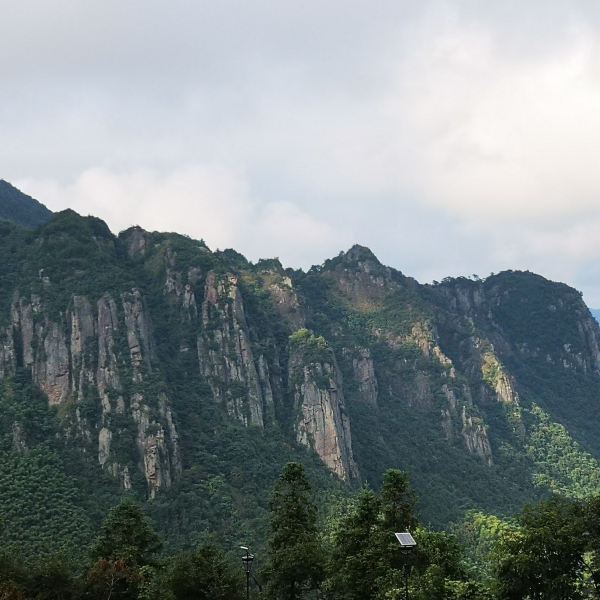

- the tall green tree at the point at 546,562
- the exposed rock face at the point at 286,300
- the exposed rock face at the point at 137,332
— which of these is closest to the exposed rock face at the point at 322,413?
the exposed rock face at the point at 286,300

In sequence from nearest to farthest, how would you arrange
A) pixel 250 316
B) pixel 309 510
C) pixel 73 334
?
1. pixel 309 510
2. pixel 73 334
3. pixel 250 316

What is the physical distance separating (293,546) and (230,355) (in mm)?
73811

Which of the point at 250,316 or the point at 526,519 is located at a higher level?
the point at 250,316

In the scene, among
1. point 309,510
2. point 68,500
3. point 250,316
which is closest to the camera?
point 309,510

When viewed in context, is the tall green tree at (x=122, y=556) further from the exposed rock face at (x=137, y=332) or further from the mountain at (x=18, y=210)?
the mountain at (x=18, y=210)

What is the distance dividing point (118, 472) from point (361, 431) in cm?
5948

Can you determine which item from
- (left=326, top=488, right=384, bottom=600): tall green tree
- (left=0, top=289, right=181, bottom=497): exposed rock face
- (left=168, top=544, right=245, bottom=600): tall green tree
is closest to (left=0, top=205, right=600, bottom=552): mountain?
(left=0, top=289, right=181, bottom=497): exposed rock face

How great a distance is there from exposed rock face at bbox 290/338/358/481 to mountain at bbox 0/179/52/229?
76.1m

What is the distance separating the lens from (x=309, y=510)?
51469mm

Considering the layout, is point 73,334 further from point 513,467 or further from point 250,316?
point 513,467

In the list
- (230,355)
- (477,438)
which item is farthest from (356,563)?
(477,438)

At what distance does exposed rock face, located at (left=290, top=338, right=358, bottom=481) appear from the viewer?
4611 inches

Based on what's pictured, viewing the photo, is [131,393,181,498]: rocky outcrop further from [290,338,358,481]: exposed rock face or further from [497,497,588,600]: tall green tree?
[497,497,588,600]: tall green tree

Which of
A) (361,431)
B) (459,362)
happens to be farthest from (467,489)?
(459,362)
